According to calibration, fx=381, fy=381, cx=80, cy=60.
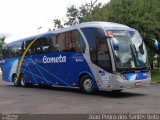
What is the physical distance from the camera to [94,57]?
683 inches

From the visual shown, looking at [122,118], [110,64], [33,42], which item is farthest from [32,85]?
[122,118]

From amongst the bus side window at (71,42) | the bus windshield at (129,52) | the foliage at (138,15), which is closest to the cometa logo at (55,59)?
the bus side window at (71,42)

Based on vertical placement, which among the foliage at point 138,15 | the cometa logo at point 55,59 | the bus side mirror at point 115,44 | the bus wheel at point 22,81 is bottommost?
the bus wheel at point 22,81

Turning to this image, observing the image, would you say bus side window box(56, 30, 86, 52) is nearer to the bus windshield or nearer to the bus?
the bus

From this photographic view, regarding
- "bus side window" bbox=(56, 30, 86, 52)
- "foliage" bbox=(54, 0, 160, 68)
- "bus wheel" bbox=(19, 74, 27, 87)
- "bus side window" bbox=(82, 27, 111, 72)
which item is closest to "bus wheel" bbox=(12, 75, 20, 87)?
"bus wheel" bbox=(19, 74, 27, 87)

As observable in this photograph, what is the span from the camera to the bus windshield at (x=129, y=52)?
1650 centimetres

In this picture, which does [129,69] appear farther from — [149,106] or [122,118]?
[122,118]

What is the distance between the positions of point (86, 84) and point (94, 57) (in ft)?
4.97

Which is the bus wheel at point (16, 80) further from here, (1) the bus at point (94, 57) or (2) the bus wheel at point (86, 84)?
(2) the bus wheel at point (86, 84)

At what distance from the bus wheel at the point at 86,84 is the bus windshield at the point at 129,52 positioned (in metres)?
2.02

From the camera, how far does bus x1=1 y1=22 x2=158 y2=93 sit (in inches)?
648

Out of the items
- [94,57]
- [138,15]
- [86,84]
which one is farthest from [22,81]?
[138,15]

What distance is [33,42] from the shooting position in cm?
2294

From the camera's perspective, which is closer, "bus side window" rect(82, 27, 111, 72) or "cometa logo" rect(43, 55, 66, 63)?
"bus side window" rect(82, 27, 111, 72)
